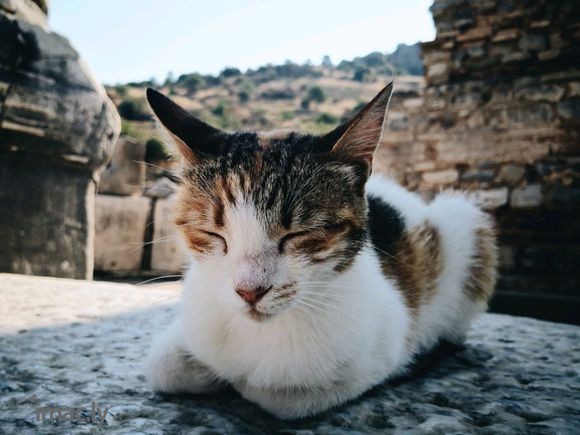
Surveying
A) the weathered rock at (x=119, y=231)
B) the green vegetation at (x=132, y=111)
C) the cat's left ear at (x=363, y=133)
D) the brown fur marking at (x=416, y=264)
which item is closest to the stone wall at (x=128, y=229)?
the weathered rock at (x=119, y=231)

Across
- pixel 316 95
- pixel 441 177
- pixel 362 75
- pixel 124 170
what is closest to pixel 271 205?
pixel 441 177

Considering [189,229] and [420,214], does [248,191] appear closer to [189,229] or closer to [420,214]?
[189,229]

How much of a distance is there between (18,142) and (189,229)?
2904mm

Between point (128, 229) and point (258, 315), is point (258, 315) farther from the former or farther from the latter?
point (128, 229)

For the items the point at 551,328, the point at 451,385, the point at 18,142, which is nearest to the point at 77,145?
the point at 18,142

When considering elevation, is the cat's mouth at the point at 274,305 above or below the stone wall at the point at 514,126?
below

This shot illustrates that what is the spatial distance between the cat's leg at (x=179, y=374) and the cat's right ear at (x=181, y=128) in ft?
2.19

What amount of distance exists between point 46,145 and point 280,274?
3288 mm

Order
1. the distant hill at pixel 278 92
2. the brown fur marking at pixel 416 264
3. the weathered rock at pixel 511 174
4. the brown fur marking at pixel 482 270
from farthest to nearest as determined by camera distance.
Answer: the distant hill at pixel 278 92 < the weathered rock at pixel 511 174 < the brown fur marking at pixel 482 270 < the brown fur marking at pixel 416 264

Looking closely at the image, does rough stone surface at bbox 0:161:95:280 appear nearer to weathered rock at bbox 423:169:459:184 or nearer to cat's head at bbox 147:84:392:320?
cat's head at bbox 147:84:392:320

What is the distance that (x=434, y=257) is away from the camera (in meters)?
2.02

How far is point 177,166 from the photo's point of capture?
154cm

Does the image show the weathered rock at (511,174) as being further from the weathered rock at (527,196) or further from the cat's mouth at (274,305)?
the cat's mouth at (274,305)

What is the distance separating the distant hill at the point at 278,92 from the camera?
3119 cm
